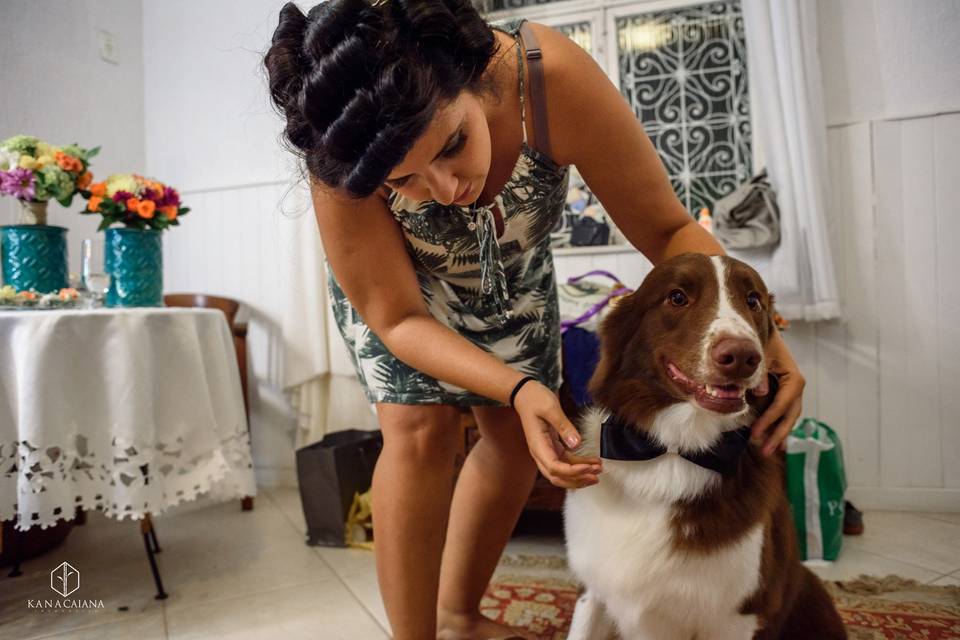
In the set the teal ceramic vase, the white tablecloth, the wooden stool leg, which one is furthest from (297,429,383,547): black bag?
the teal ceramic vase

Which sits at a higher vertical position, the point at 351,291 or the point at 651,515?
the point at 351,291

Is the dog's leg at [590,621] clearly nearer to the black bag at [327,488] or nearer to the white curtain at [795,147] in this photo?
the black bag at [327,488]

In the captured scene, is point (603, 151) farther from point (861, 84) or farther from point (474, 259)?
point (861, 84)

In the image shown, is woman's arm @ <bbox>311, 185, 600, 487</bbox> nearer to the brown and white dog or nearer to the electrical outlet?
the brown and white dog

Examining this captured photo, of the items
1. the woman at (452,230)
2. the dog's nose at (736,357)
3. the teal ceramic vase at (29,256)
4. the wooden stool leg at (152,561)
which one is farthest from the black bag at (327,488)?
the dog's nose at (736,357)

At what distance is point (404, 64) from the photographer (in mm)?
750

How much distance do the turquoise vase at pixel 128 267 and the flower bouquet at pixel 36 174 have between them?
17 cm

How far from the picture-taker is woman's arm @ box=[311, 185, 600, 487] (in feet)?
3.24

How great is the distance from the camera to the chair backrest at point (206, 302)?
2873 mm

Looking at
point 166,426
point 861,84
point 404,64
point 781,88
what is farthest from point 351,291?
point 861,84

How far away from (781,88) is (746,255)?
25.6 inches

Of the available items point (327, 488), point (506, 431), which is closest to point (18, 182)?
point (327, 488)

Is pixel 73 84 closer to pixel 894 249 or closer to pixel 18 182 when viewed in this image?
pixel 18 182

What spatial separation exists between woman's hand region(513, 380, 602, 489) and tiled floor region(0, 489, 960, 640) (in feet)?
3.01
